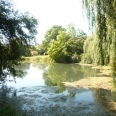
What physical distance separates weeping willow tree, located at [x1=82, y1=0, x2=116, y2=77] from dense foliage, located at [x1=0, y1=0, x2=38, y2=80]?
452 cm

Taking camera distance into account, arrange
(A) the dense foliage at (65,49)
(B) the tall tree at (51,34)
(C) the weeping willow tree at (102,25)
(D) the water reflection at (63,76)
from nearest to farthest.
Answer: (C) the weeping willow tree at (102,25) < (D) the water reflection at (63,76) < (A) the dense foliage at (65,49) < (B) the tall tree at (51,34)

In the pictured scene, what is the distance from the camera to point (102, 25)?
8.95 meters

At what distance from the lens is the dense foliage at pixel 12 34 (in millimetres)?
11214

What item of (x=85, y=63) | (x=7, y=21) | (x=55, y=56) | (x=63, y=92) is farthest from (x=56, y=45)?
(x=7, y=21)

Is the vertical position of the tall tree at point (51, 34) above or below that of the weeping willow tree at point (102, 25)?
above

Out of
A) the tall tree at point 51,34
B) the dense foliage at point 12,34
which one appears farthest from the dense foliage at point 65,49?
the dense foliage at point 12,34

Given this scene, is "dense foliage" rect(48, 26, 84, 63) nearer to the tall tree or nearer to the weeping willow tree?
the tall tree

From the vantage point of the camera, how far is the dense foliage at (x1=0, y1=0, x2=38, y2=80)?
11214mm

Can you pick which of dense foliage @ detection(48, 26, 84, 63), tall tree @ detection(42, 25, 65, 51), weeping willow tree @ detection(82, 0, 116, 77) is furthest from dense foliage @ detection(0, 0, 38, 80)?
tall tree @ detection(42, 25, 65, 51)

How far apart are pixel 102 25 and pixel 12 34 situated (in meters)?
5.47

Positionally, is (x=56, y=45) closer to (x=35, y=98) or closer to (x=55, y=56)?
(x=55, y=56)

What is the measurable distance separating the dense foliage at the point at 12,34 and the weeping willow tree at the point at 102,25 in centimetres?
452

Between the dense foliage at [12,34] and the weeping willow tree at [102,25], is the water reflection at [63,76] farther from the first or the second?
the weeping willow tree at [102,25]

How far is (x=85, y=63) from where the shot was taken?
39438mm
